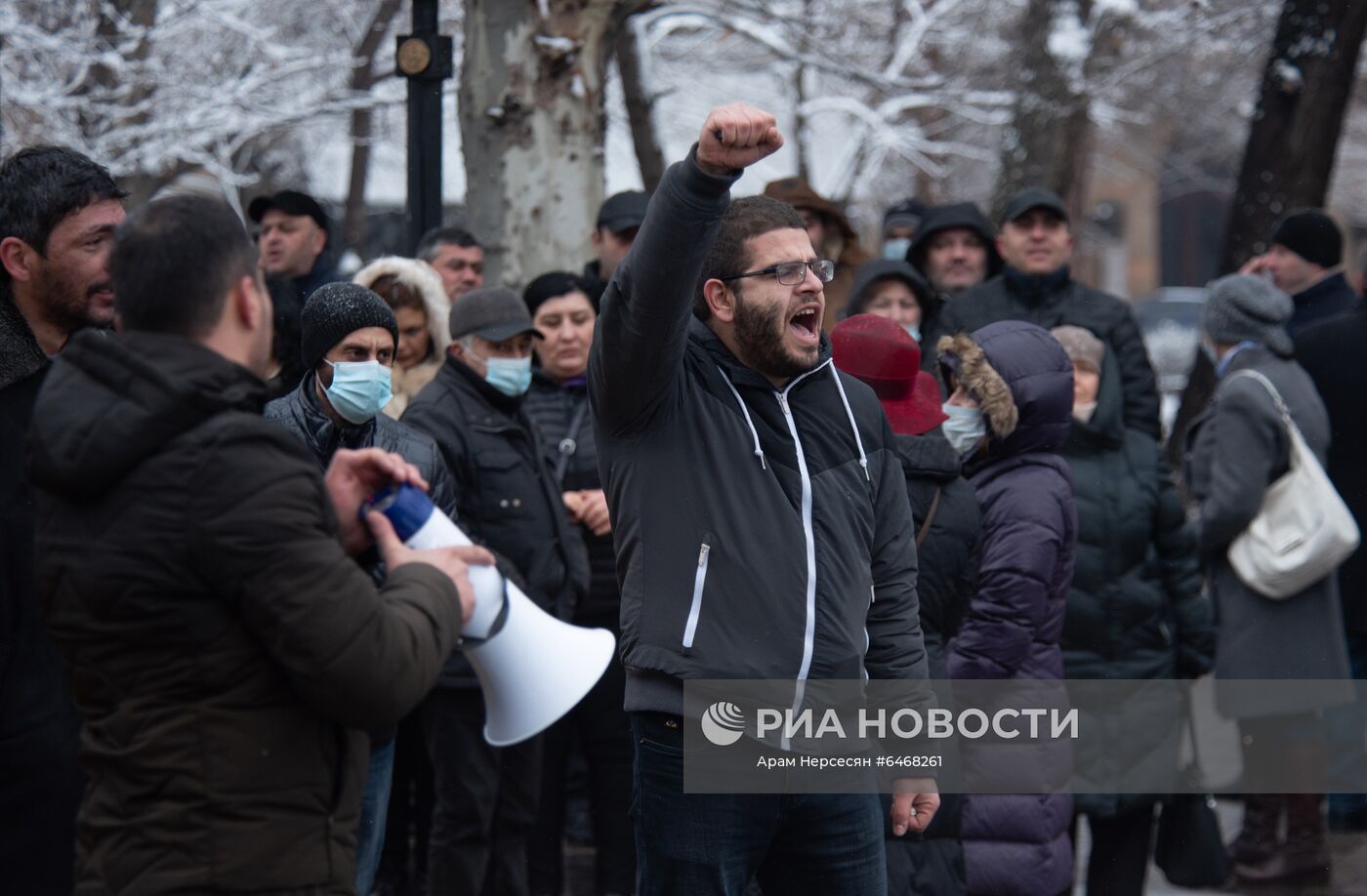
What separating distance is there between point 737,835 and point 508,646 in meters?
0.84

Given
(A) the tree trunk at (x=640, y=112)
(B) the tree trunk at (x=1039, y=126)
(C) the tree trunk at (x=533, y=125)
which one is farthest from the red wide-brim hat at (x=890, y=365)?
(B) the tree trunk at (x=1039, y=126)

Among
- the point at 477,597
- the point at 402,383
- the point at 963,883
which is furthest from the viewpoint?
the point at 402,383

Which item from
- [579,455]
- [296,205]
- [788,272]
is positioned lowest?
[579,455]

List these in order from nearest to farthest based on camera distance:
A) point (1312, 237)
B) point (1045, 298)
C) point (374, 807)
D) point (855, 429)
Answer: point (855, 429) < point (374, 807) < point (1045, 298) < point (1312, 237)

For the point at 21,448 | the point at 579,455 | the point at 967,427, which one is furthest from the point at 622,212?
the point at 21,448

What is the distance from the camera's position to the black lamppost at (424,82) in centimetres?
673

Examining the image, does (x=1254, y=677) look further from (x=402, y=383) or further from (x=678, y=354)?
(x=678, y=354)

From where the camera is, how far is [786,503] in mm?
3566

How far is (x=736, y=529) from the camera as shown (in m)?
3.52

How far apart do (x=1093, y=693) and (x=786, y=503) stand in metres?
2.31

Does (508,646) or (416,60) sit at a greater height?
(416,60)

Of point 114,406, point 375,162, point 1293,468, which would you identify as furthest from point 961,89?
point 114,406

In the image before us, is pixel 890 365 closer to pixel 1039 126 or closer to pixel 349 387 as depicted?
pixel 349 387

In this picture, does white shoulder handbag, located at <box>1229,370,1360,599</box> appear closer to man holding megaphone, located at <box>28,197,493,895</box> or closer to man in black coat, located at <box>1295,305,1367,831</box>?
man in black coat, located at <box>1295,305,1367,831</box>
